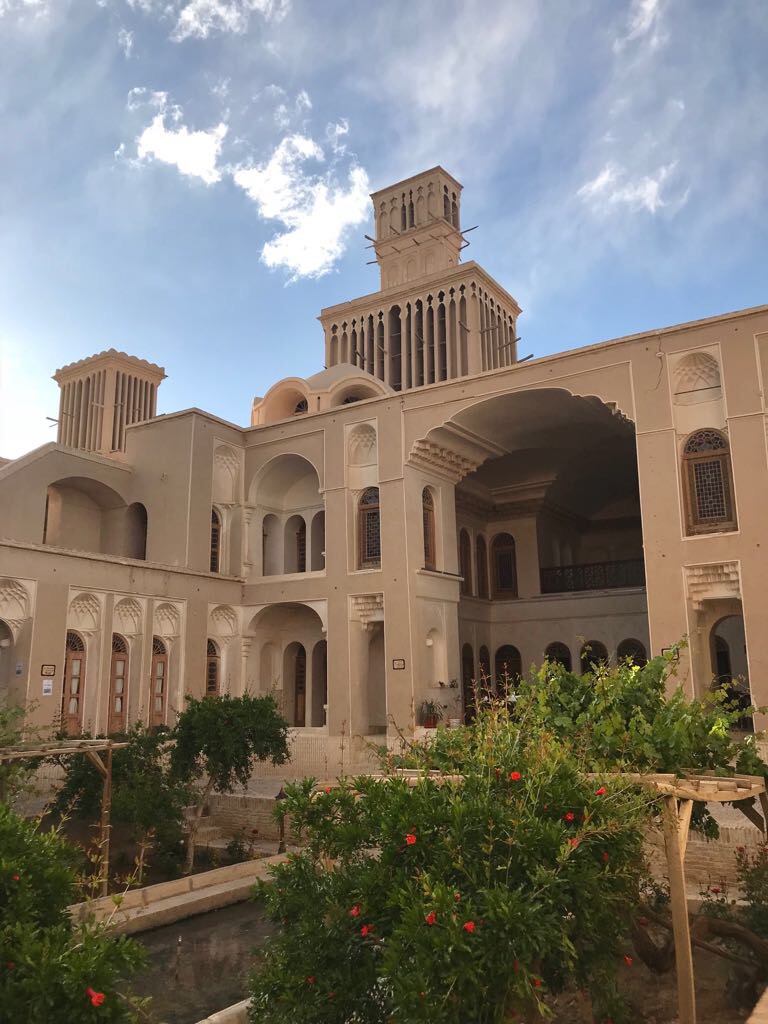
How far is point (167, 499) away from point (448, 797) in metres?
19.0

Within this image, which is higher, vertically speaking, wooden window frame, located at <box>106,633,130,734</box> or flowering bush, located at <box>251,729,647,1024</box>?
wooden window frame, located at <box>106,633,130,734</box>

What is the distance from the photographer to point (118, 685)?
19516mm

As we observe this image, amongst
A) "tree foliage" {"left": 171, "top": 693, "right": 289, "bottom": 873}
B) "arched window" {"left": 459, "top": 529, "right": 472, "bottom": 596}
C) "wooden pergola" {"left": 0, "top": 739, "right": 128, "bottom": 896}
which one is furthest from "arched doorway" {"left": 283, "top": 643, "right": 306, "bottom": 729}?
"wooden pergola" {"left": 0, "top": 739, "right": 128, "bottom": 896}

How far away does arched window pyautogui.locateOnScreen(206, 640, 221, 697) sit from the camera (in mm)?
22406

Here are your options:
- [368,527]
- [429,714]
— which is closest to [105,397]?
[368,527]

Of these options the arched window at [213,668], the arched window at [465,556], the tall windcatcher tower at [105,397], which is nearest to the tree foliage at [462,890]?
the arched window at [213,668]

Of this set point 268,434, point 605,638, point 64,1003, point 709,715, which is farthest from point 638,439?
point 64,1003

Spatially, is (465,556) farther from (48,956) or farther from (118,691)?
(48,956)

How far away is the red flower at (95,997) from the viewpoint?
3965 millimetres

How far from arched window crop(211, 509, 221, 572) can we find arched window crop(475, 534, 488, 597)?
8.41 m

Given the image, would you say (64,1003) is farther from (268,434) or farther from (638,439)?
(268,434)

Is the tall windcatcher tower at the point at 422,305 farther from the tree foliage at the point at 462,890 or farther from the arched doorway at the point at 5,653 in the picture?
the tree foliage at the point at 462,890

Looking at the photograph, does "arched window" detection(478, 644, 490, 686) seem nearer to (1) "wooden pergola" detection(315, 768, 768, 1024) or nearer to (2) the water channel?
(2) the water channel

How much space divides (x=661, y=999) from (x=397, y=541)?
14.0 metres
